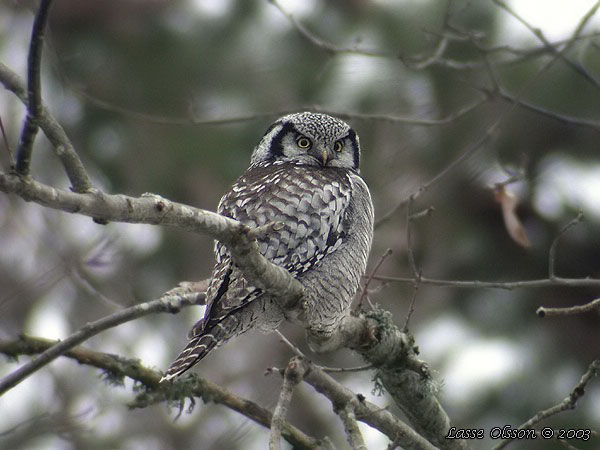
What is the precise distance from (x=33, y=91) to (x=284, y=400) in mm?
1490

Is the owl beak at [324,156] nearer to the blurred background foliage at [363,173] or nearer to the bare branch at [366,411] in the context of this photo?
the bare branch at [366,411]

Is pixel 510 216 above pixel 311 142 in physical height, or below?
below

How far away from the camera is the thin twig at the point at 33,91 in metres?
1.78

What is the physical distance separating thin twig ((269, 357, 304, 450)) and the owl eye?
1.70m

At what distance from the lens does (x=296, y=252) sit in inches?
139

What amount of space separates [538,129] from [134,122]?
4.88m

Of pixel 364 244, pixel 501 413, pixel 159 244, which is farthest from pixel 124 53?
pixel 364 244

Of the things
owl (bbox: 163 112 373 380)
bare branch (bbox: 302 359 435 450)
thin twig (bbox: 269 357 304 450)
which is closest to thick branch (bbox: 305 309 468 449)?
bare branch (bbox: 302 359 435 450)

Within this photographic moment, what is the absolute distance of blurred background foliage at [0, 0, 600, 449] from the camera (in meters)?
7.05

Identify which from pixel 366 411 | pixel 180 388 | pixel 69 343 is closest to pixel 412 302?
pixel 366 411

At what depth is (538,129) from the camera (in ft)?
28.7

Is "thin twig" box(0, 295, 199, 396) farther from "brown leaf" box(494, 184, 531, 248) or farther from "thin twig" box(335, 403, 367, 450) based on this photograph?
"brown leaf" box(494, 184, 531, 248)

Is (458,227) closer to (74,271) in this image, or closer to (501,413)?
(501,413)

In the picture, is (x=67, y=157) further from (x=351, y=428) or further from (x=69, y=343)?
(x=351, y=428)
